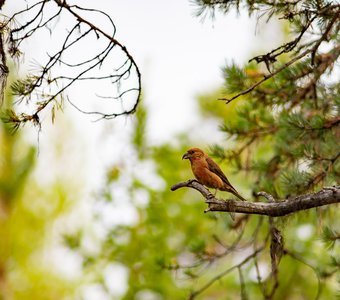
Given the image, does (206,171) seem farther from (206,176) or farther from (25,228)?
(25,228)

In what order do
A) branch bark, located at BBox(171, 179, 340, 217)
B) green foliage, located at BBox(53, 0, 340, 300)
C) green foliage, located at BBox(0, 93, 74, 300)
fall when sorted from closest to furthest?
branch bark, located at BBox(171, 179, 340, 217) < green foliage, located at BBox(53, 0, 340, 300) < green foliage, located at BBox(0, 93, 74, 300)

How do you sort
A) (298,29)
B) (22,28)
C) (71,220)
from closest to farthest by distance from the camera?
1. (22,28)
2. (298,29)
3. (71,220)

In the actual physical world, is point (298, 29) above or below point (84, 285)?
below

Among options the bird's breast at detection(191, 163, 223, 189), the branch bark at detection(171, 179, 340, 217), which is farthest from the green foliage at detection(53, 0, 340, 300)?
the bird's breast at detection(191, 163, 223, 189)

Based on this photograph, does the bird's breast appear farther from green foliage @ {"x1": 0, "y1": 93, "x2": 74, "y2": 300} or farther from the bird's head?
green foliage @ {"x1": 0, "y1": 93, "x2": 74, "y2": 300}

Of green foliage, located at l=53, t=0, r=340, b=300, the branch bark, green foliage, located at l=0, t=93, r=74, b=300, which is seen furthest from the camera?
green foliage, located at l=0, t=93, r=74, b=300

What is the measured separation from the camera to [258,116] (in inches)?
205

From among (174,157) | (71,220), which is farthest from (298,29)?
(71,220)

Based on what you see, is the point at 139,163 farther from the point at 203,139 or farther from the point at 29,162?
the point at 203,139

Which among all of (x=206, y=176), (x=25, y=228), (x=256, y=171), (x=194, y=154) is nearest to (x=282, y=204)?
(x=206, y=176)

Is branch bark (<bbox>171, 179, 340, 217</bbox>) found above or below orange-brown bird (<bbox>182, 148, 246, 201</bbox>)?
below

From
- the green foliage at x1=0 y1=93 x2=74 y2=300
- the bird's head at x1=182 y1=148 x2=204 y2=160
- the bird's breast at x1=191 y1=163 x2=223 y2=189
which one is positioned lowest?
the bird's breast at x1=191 y1=163 x2=223 y2=189

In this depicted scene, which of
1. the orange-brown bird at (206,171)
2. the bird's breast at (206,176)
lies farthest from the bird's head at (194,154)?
the bird's breast at (206,176)

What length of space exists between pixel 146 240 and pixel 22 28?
575 cm
